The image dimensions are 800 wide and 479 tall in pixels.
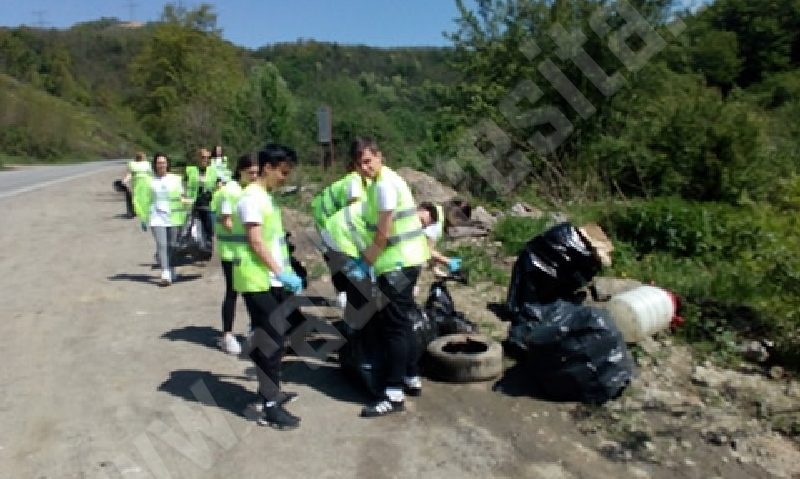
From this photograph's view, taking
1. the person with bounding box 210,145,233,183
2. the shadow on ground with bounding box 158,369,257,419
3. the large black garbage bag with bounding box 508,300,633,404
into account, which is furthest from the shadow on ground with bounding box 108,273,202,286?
the large black garbage bag with bounding box 508,300,633,404

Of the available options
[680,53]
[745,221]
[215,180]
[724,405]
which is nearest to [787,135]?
[680,53]

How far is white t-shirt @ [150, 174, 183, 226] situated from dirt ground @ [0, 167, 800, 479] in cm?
169

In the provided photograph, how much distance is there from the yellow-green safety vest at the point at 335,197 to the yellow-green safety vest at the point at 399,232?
102 centimetres

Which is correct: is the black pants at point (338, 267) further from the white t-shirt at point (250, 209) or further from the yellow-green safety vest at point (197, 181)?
the yellow-green safety vest at point (197, 181)

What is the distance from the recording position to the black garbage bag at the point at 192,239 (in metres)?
8.94

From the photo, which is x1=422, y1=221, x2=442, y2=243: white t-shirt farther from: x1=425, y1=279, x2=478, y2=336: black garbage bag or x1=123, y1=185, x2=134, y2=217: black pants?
x1=123, y1=185, x2=134, y2=217: black pants

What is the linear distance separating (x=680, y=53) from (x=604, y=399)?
1521 centimetres

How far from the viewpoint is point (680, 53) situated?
18.2 m

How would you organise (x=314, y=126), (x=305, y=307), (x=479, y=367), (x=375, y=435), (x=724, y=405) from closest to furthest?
(x=375, y=435)
(x=724, y=405)
(x=479, y=367)
(x=305, y=307)
(x=314, y=126)

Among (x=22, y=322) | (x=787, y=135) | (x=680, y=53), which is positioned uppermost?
(x=680, y=53)

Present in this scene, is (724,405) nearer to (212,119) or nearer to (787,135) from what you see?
(787,135)

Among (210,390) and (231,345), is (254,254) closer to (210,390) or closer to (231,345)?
(210,390)

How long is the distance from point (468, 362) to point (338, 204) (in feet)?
5.80

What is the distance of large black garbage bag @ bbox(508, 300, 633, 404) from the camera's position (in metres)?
5.12
